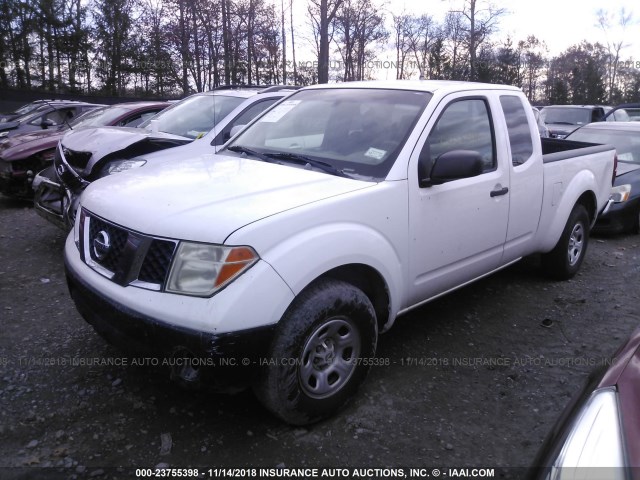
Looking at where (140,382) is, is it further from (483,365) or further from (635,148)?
(635,148)

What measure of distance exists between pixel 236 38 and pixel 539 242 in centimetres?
2591

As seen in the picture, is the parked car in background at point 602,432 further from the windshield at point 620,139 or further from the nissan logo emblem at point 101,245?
the windshield at point 620,139

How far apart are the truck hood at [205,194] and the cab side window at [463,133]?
0.71m

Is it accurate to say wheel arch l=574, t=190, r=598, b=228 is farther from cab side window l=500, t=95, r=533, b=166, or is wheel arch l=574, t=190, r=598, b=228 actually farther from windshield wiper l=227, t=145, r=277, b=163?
windshield wiper l=227, t=145, r=277, b=163

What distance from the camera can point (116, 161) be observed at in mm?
5254

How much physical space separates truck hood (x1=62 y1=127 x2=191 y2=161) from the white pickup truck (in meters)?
1.84

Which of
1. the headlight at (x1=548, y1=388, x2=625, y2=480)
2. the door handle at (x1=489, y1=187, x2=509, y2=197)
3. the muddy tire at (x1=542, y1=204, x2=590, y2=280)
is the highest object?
the door handle at (x1=489, y1=187, x2=509, y2=197)

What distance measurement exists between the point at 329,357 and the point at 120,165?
3.28 m

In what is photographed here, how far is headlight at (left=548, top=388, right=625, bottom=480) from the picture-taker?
1356mm

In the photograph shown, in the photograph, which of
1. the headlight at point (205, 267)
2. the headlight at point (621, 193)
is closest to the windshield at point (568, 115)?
the headlight at point (621, 193)

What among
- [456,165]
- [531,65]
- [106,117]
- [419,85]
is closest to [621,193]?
[419,85]

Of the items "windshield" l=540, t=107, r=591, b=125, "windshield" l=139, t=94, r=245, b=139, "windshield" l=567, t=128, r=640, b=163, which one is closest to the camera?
"windshield" l=139, t=94, r=245, b=139

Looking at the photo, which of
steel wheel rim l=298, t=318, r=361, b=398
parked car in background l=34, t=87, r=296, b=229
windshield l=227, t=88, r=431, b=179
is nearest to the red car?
parked car in background l=34, t=87, r=296, b=229

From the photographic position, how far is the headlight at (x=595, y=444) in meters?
1.36
